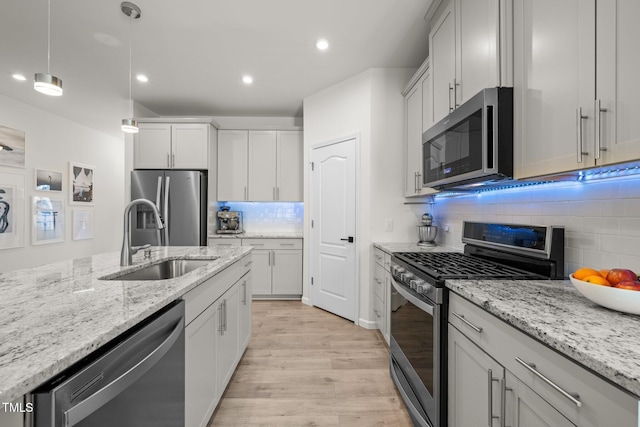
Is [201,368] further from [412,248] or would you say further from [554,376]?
[412,248]

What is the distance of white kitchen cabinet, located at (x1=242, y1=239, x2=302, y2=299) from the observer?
13.8 ft

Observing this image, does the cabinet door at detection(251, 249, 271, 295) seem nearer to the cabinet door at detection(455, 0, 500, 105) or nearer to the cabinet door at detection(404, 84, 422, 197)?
the cabinet door at detection(404, 84, 422, 197)

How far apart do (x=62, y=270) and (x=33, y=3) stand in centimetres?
216

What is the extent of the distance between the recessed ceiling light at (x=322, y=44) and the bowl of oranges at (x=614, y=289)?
104 inches

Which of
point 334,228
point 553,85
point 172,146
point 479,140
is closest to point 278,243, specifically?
point 334,228

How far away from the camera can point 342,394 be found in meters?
2.03

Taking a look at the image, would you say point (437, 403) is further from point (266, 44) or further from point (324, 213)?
point (266, 44)

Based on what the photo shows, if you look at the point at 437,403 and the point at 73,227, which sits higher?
the point at 73,227

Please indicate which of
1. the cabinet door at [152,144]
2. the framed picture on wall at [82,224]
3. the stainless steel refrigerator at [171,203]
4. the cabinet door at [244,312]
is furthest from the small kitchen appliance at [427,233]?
the framed picture on wall at [82,224]

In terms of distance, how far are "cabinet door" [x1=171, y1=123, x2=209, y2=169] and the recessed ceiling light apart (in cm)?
216

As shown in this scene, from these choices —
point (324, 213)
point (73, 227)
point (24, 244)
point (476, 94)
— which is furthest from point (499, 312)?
point (73, 227)

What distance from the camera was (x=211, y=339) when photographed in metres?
1.63

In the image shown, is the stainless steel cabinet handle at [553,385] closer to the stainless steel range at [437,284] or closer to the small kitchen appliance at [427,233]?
the stainless steel range at [437,284]

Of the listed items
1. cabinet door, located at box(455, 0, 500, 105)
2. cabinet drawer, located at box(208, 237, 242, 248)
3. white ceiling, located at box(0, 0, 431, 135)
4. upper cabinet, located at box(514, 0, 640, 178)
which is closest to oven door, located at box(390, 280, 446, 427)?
upper cabinet, located at box(514, 0, 640, 178)
